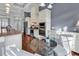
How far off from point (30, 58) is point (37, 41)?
183mm

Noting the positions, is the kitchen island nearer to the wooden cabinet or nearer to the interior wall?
the wooden cabinet

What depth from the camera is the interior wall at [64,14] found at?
4.72 ft

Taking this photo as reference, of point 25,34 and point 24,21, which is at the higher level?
point 24,21

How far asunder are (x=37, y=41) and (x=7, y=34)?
307 millimetres

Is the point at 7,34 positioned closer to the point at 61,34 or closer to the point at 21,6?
the point at 21,6

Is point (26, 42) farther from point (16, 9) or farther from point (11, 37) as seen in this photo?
point (16, 9)

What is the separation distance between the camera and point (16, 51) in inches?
57.6

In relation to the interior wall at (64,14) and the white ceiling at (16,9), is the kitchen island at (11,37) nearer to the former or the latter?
the white ceiling at (16,9)

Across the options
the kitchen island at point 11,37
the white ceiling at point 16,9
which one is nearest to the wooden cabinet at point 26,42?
the kitchen island at point 11,37

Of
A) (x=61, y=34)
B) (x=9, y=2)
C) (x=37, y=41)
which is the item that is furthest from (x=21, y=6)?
(x=61, y=34)

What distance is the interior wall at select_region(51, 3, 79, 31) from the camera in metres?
1.44

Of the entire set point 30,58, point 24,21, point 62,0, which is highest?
point 62,0

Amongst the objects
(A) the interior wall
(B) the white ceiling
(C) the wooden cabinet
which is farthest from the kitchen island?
(A) the interior wall

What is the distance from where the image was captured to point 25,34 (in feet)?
4.79
